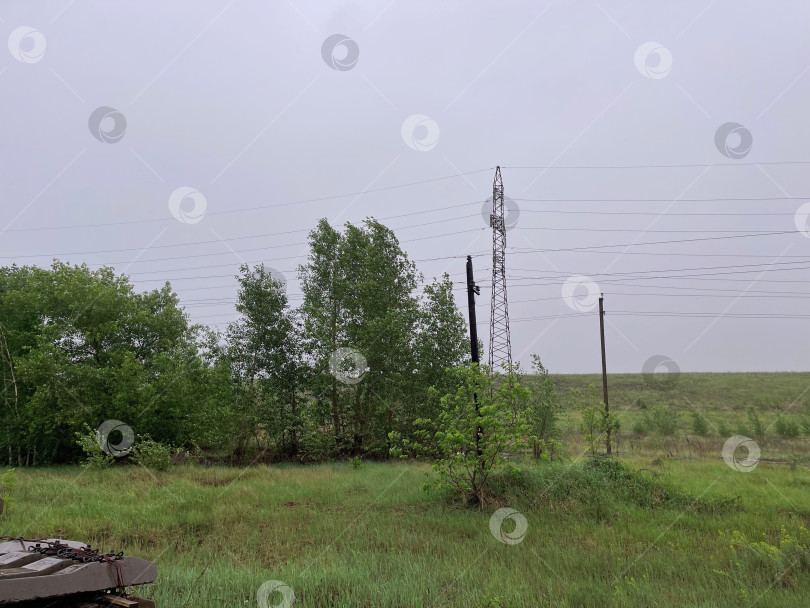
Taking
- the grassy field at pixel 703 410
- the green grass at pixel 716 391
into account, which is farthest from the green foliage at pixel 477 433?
the green grass at pixel 716 391

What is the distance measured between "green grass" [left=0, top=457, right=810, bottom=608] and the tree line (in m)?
8.80

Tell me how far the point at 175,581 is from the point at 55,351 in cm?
2466

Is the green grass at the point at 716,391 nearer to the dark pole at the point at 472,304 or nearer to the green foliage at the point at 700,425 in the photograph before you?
the green foliage at the point at 700,425

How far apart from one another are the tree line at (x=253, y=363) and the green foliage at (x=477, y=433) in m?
13.4

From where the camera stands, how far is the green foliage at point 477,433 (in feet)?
44.3

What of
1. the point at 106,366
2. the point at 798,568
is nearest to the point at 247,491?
the point at 798,568

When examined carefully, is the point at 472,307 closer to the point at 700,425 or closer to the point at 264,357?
the point at 264,357

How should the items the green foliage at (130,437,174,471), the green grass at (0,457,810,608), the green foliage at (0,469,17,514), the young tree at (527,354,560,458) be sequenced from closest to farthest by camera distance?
1. the green grass at (0,457,810,608)
2. the green foliage at (0,469,17,514)
3. the green foliage at (130,437,174,471)
4. the young tree at (527,354,560,458)

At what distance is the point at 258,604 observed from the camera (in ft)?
22.2

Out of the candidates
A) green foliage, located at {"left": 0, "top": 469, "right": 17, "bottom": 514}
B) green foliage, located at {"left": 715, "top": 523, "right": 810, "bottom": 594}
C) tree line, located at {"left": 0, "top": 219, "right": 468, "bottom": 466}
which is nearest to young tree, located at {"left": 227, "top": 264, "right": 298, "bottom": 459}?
tree line, located at {"left": 0, "top": 219, "right": 468, "bottom": 466}

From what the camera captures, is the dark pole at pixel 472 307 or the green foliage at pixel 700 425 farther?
the green foliage at pixel 700 425

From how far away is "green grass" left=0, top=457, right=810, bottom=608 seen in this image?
7.20 m

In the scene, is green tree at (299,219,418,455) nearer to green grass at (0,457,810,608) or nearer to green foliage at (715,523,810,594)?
green grass at (0,457,810,608)

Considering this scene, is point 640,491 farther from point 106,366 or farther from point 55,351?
point 55,351
